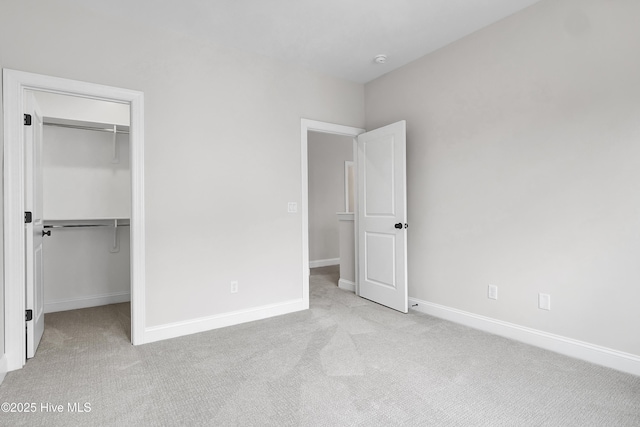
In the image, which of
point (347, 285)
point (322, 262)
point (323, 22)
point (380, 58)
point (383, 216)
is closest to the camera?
point (323, 22)

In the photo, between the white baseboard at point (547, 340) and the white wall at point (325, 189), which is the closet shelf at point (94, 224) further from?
the white baseboard at point (547, 340)

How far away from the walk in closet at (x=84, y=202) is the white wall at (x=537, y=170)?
136 inches

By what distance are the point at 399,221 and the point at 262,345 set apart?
5.93 ft

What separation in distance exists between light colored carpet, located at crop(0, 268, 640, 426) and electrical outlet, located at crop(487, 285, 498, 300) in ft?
1.10

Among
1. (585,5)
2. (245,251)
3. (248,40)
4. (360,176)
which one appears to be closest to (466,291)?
(360,176)

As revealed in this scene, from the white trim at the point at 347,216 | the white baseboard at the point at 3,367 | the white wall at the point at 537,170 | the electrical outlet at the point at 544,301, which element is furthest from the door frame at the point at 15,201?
the electrical outlet at the point at 544,301

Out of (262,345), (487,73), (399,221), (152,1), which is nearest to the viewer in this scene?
(152,1)

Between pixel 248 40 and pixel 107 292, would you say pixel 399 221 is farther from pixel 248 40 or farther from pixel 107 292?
pixel 107 292

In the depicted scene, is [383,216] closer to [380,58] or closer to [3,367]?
[380,58]

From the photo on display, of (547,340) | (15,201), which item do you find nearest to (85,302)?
(15,201)

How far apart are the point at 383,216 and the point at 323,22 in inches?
78.6

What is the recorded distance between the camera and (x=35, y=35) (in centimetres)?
234

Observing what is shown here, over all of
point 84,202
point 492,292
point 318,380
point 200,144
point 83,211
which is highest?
point 200,144

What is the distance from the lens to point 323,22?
277 centimetres
